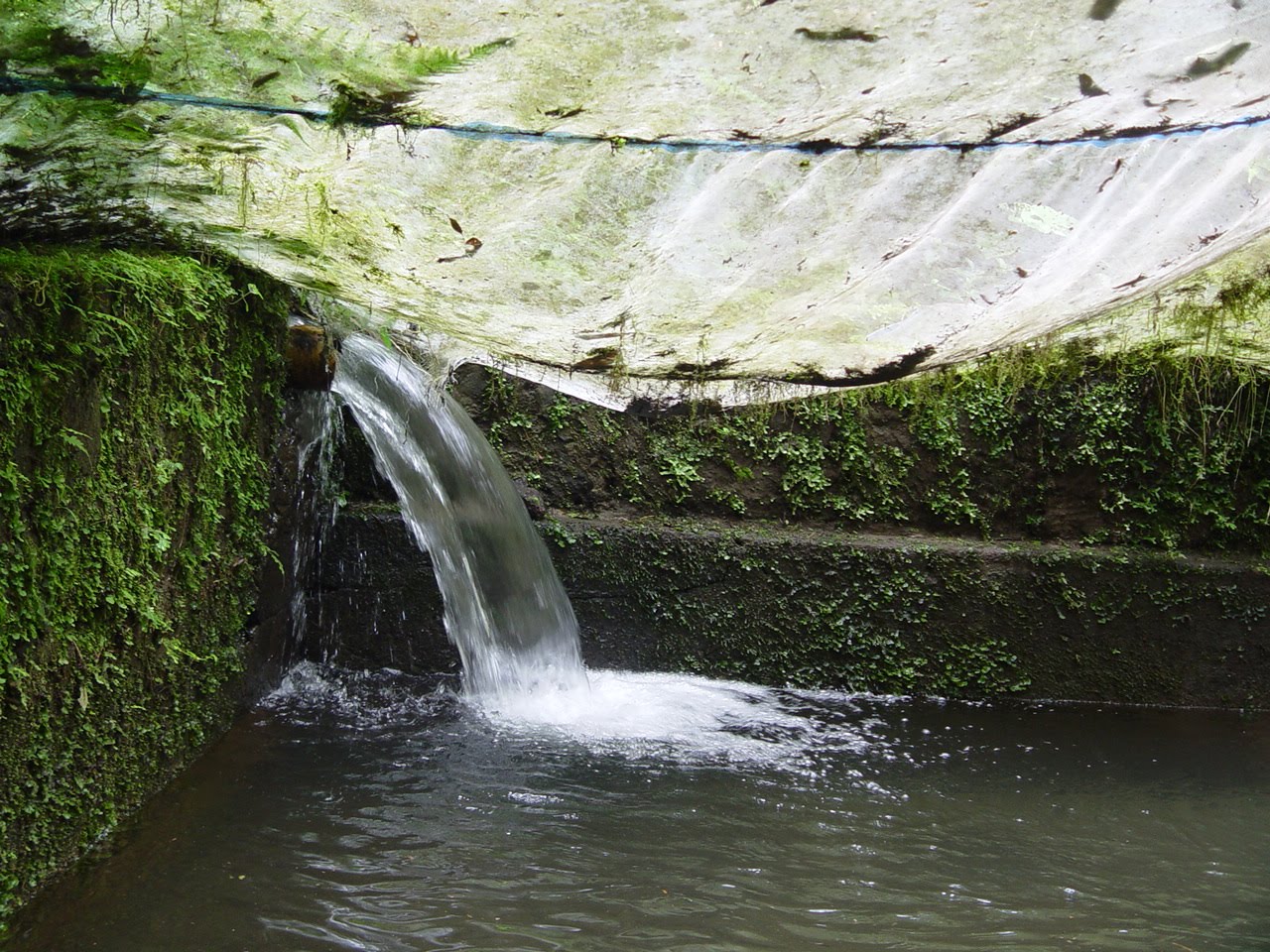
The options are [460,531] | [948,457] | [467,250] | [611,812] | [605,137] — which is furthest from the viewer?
[948,457]

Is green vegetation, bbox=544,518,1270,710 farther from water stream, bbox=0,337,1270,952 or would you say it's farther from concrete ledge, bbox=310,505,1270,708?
water stream, bbox=0,337,1270,952

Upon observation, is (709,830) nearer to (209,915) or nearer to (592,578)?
(209,915)

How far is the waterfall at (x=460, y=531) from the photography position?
557 centimetres

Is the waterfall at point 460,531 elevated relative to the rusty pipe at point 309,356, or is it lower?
lower

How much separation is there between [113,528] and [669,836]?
2283mm

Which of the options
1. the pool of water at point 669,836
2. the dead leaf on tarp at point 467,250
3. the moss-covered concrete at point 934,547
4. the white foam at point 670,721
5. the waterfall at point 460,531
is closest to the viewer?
the dead leaf on tarp at point 467,250

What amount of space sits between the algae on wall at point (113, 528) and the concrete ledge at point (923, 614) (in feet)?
7.36

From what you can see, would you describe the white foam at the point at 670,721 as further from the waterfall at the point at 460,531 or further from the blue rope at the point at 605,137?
the blue rope at the point at 605,137

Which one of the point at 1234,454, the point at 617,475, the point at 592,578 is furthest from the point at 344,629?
the point at 1234,454

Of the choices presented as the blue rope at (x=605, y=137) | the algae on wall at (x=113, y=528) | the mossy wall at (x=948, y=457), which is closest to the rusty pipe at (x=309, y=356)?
the algae on wall at (x=113, y=528)

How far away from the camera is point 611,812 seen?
403 centimetres

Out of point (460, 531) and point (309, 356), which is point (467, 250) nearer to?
point (309, 356)

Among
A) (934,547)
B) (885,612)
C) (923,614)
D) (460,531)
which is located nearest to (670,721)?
(460,531)

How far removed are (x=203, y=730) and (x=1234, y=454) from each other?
601 cm
